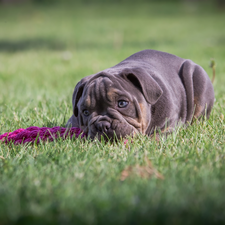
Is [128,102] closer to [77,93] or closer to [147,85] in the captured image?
[147,85]

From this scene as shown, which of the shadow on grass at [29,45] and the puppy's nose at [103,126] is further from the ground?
the puppy's nose at [103,126]

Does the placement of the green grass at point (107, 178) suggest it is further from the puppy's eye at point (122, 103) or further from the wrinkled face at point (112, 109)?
the puppy's eye at point (122, 103)

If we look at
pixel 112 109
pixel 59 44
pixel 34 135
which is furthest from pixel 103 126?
pixel 59 44

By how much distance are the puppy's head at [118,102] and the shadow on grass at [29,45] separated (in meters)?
10.4

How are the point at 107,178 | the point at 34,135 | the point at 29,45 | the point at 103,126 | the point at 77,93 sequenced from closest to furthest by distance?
the point at 107,178 < the point at 103,126 < the point at 34,135 < the point at 77,93 < the point at 29,45

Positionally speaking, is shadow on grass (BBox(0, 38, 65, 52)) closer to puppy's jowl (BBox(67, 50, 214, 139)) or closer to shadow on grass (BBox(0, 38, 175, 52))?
shadow on grass (BBox(0, 38, 175, 52))

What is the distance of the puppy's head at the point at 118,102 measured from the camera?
3.17 m

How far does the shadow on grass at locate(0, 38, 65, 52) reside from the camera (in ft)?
44.4

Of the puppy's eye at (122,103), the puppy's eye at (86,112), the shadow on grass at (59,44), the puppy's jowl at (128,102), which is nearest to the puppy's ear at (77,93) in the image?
the puppy's jowl at (128,102)

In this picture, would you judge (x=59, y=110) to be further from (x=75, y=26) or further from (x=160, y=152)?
(x=75, y=26)

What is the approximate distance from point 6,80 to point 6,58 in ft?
11.1

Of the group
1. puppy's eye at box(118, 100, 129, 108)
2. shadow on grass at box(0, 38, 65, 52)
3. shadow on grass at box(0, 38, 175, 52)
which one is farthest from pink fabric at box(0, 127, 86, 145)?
shadow on grass at box(0, 38, 65, 52)

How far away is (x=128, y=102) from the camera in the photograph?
330 cm

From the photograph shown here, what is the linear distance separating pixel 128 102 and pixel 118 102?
0.10 m
